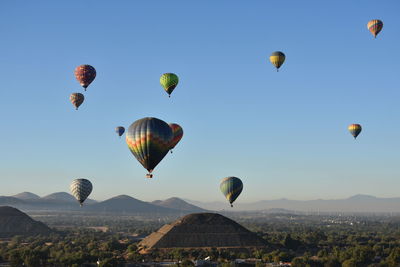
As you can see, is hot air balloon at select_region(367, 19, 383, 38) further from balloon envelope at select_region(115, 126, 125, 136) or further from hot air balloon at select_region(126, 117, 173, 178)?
balloon envelope at select_region(115, 126, 125, 136)

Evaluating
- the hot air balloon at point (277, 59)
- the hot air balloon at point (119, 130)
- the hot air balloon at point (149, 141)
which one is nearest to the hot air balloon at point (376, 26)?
the hot air balloon at point (277, 59)

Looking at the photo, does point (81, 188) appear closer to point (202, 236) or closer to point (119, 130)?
point (119, 130)

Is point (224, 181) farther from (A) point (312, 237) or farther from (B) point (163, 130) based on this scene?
(A) point (312, 237)

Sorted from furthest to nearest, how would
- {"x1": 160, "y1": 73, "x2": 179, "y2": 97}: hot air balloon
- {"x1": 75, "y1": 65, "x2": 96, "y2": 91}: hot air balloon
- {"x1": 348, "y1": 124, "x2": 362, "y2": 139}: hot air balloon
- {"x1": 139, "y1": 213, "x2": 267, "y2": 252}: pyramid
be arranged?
{"x1": 139, "y1": 213, "x2": 267, "y2": 252}: pyramid, {"x1": 348, "y1": 124, "x2": 362, "y2": 139}: hot air balloon, {"x1": 75, "y1": 65, "x2": 96, "y2": 91}: hot air balloon, {"x1": 160, "y1": 73, "x2": 179, "y2": 97}: hot air balloon

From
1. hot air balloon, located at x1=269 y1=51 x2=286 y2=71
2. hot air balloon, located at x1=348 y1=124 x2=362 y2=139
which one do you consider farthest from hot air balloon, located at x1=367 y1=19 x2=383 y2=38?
hot air balloon, located at x1=348 y1=124 x2=362 y2=139

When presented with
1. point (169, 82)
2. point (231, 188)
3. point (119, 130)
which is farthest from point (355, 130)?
point (119, 130)
